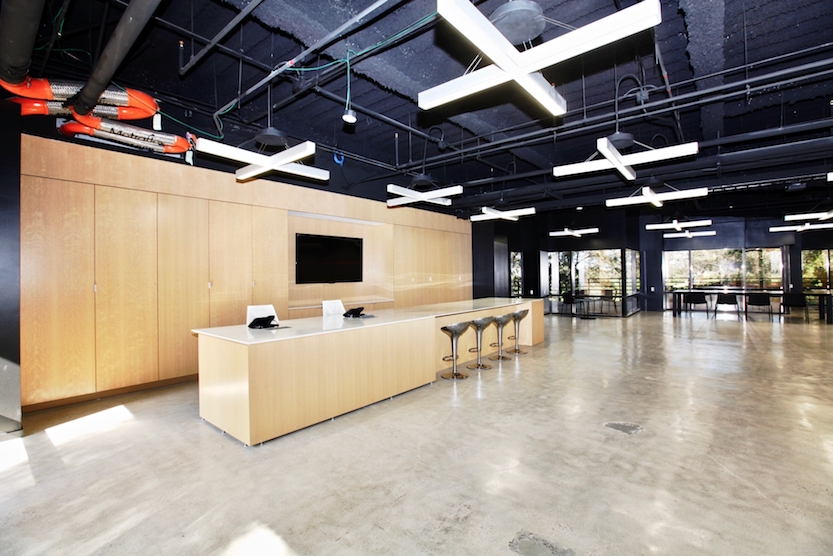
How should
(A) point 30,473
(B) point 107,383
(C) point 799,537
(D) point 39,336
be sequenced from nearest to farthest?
(C) point 799,537, (A) point 30,473, (D) point 39,336, (B) point 107,383

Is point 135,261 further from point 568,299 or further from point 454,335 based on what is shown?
point 568,299

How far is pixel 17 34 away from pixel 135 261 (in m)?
2.97

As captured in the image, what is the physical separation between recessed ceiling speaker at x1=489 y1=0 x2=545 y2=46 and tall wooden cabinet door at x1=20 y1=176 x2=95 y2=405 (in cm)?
514

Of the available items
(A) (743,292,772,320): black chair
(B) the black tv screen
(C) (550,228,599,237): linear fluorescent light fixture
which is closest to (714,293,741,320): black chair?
(A) (743,292,772,320): black chair

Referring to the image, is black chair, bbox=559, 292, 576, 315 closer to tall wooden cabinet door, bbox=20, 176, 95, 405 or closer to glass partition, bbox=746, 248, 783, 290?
glass partition, bbox=746, 248, 783, 290

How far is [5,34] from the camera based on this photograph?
8.82 feet

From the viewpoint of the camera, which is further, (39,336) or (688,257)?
(688,257)

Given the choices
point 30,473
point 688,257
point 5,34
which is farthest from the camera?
point 688,257

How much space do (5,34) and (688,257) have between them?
1794 cm

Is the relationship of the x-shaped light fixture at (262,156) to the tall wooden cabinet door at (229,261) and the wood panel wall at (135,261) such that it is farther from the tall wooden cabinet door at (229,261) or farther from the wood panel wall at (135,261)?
the wood panel wall at (135,261)

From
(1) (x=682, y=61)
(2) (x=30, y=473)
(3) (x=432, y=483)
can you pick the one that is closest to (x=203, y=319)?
(2) (x=30, y=473)

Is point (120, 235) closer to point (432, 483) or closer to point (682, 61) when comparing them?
point (432, 483)

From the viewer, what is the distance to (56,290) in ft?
14.8

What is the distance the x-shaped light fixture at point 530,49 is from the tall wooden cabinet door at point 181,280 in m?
4.50
